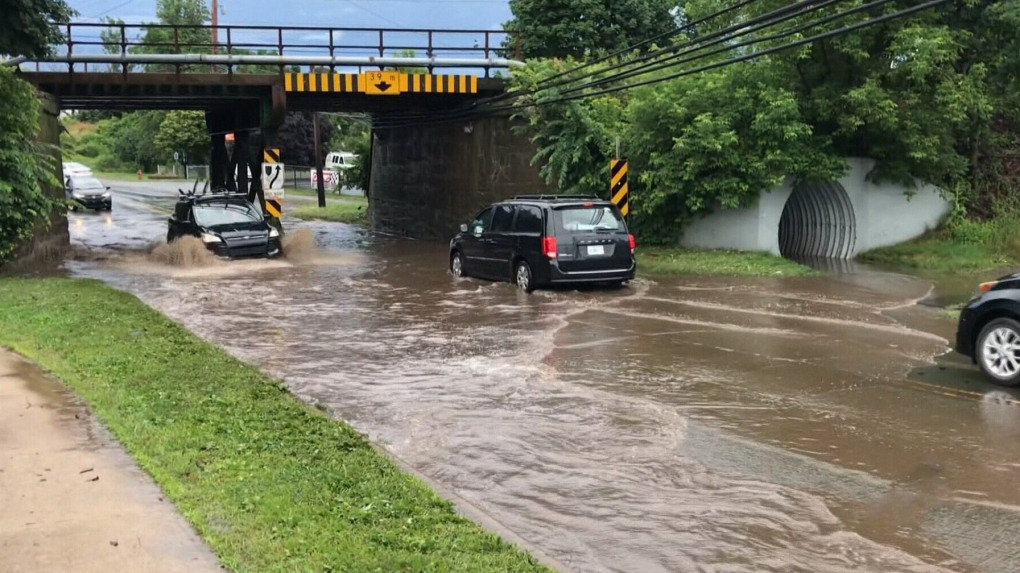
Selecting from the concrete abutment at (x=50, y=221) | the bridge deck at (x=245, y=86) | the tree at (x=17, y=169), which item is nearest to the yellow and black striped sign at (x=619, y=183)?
the bridge deck at (x=245, y=86)

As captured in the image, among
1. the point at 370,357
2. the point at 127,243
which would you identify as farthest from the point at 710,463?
the point at 127,243

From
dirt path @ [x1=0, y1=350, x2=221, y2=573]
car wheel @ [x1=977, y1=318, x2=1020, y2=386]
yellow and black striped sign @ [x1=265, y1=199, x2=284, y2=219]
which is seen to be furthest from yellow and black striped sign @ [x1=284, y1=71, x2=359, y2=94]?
car wheel @ [x1=977, y1=318, x2=1020, y2=386]

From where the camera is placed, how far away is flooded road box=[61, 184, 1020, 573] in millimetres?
5508

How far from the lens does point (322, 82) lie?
25.7 metres

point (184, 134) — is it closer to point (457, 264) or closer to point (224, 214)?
point (224, 214)

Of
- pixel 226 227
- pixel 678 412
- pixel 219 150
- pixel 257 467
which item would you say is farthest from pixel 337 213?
pixel 257 467

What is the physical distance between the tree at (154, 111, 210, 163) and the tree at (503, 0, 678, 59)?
42.8 m

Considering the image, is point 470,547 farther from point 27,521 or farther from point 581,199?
point 581,199

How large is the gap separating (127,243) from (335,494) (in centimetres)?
2534

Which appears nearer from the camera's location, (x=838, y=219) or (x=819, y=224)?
(x=838, y=219)

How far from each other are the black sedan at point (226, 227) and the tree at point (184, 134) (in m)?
57.0

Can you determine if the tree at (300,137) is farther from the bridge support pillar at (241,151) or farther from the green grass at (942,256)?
the green grass at (942,256)

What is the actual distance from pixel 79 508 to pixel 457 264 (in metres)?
14.1

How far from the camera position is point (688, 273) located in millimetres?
19000
